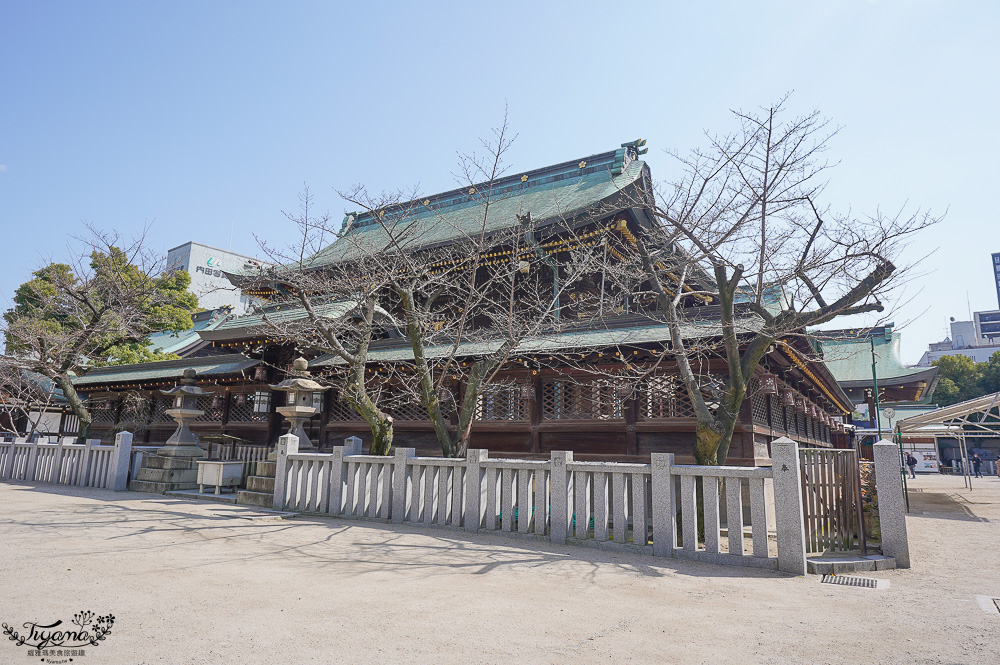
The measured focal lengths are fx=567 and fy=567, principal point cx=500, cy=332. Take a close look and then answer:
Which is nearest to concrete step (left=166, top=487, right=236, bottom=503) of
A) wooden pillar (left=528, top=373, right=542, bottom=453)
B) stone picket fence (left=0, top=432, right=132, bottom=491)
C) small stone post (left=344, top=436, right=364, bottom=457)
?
stone picket fence (left=0, top=432, right=132, bottom=491)

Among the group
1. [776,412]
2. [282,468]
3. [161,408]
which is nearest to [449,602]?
[282,468]

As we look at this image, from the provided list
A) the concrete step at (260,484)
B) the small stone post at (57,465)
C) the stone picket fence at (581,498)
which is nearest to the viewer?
the stone picket fence at (581,498)

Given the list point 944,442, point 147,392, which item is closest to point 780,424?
point 147,392

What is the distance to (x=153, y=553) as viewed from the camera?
613 cm

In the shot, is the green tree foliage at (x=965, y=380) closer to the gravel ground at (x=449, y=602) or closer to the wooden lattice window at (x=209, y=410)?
the gravel ground at (x=449, y=602)

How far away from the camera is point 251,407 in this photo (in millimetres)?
17297

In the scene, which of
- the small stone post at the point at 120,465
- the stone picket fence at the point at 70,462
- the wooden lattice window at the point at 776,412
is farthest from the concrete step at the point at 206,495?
the wooden lattice window at the point at 776,412

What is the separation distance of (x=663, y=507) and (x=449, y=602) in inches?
130

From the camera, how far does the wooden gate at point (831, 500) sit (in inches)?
259

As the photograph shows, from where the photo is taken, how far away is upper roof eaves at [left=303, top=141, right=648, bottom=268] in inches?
652

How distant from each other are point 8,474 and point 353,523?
1292 cm

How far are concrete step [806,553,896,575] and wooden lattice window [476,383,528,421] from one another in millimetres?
7514

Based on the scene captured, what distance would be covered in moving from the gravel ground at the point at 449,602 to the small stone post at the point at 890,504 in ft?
0.85

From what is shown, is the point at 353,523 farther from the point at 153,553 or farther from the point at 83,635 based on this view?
the point at 83,635
